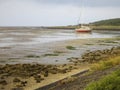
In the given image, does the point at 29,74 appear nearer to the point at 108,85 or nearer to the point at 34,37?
the point at 108,85

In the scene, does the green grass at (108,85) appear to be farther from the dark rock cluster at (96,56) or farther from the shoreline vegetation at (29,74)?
the dark rock cluster at (96,56)

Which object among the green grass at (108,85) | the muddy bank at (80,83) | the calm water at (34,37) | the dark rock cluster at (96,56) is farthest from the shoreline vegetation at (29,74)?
the calm water at (34,37)

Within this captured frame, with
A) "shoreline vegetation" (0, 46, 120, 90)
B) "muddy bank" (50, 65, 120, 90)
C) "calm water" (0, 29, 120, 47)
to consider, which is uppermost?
"muddy bank" (50, 65, 120, 90)

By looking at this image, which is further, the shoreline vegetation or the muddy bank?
the shoreline vegetation

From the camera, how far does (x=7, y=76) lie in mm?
19781

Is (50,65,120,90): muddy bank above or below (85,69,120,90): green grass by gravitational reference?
below

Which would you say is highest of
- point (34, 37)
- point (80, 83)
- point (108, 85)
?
point (108, 85)

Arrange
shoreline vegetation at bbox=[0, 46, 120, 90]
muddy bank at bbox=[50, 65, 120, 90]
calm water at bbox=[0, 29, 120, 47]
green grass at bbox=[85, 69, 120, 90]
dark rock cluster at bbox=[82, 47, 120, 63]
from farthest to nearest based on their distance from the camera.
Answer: calm water at bbox=[0, 29, 120, 47], dark rock cluster at bbox=[82, 47, 120, 63], shoreline vegetation at bbox=[0, 46, 120, 90], muddy bank at bbox=[50, 65, 120, 90], green grass at bbox=[85, 69, 120, 90]

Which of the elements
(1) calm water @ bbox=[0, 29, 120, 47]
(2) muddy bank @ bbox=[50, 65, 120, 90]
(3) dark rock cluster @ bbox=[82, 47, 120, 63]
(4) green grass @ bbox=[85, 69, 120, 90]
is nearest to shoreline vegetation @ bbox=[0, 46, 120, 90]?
(2) muddy bank @ bbox=[50, 65, 120, 90]

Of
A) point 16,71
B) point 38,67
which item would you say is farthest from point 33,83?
point 38,67

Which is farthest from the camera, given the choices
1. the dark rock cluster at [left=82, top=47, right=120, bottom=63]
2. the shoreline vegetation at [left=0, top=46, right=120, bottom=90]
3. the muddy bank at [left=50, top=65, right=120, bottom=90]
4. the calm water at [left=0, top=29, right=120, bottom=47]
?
the calm water at [left=0, top=29, right=120, bottom=47]

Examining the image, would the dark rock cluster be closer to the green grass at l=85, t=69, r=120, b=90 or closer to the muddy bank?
the muddy bank

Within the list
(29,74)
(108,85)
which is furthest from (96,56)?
(108,85)

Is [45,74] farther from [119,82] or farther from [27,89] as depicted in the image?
[119,82]
